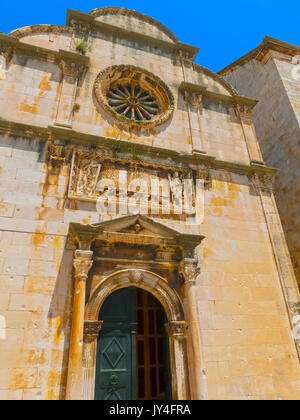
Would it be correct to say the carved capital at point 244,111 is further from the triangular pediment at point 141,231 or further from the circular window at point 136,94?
the triangular pediment at point 141,231

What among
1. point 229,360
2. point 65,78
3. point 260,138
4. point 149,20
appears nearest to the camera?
point 229,360

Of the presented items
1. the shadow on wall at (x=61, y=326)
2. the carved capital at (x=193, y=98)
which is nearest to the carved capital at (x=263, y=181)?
the carved capital at (x=193, y=98)

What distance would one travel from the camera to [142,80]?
8.38 meters

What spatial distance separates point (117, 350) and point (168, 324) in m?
1.10

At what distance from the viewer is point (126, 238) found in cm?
571

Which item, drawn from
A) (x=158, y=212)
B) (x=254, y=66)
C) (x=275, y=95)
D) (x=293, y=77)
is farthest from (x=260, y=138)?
(x=158, y=212)

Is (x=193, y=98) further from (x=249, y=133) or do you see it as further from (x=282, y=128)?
(x=282, y=128)

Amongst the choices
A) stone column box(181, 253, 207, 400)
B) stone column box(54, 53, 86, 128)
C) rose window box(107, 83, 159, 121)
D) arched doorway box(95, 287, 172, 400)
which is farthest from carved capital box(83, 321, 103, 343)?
rose window box(107, 83, 159, 121)

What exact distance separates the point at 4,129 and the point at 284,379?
26.1 feet

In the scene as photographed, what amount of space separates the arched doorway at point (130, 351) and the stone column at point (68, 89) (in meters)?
4.18

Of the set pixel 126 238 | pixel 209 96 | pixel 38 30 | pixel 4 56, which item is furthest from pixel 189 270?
pixel 38 30

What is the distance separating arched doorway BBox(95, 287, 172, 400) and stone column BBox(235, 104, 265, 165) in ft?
16.9

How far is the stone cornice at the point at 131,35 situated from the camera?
807 cm

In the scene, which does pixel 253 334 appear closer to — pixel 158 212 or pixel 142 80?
pixel 158 212
